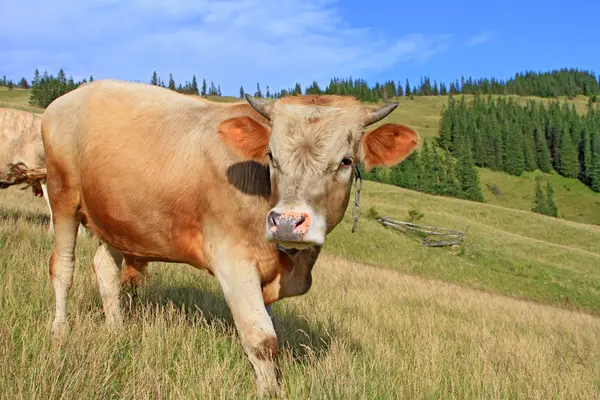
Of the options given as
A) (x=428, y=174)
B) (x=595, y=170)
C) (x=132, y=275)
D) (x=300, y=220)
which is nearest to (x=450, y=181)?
(x=428, y=174)

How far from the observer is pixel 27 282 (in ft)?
19.4

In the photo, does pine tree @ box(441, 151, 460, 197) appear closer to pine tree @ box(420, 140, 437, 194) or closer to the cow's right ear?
pine tree @ box(420, 140, 437, 194)

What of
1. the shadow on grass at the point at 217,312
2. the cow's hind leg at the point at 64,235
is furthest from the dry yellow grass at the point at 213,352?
the cow's hind leg at the point at 64,235

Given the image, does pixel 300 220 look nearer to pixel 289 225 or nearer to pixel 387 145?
pixel 289 225

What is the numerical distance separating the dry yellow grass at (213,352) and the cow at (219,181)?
0.39 meters

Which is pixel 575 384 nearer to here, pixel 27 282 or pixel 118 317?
pixel 118 317

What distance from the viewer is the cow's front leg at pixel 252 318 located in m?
3.99

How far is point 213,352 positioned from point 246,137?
6.73 feet

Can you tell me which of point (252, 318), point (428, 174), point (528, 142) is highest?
point (252, 318)

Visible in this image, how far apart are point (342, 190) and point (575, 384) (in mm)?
3816

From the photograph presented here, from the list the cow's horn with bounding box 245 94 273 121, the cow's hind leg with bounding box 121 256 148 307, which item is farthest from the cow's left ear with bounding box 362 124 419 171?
the cow's hind leg with bounding box 121 256 148 307

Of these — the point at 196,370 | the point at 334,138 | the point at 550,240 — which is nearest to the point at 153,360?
the point at 196,370

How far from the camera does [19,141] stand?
12.8m

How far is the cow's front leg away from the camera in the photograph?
399 cm
